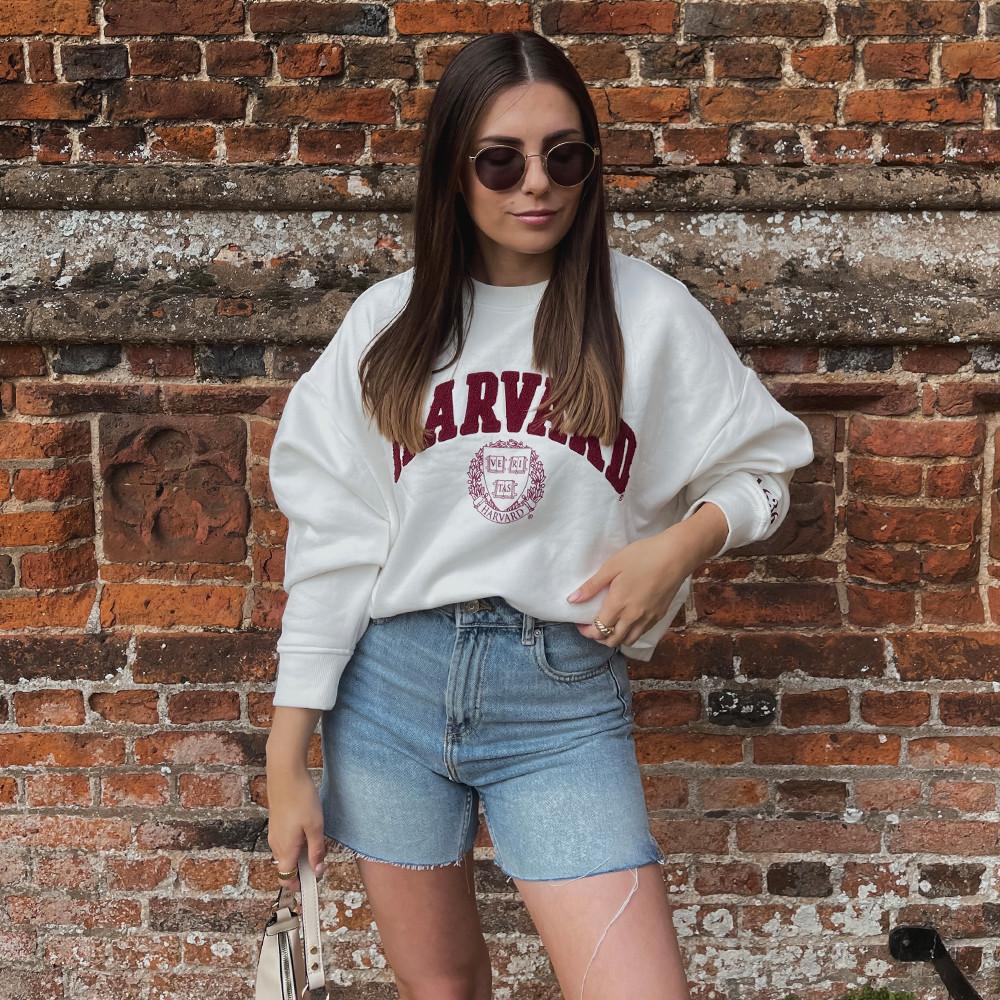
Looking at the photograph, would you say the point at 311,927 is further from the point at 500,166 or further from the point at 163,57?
the point at 163,57

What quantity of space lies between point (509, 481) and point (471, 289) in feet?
1.13

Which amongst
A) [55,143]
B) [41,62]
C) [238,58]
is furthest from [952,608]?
[41,62]

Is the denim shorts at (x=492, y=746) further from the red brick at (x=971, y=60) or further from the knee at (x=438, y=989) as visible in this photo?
the red brick at (x=971, y=60)

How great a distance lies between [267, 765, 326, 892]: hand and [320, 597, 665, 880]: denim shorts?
51 mm

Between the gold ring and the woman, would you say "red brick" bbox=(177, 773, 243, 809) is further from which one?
the gold ring

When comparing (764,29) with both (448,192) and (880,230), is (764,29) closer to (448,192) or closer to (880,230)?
(880,230)

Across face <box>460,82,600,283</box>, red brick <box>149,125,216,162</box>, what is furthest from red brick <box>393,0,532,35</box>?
face <box>460,82,600,283</box>

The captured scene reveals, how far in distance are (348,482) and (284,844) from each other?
61 cm

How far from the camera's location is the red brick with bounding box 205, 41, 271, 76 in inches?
103

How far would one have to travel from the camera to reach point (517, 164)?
173cm

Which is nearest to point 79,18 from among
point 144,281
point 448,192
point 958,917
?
point 144,281

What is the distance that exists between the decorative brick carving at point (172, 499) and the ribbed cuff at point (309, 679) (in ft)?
3.08

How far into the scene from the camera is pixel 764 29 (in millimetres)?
2602

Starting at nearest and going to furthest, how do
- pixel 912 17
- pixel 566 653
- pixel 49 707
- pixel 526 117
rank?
pixel 526 117 < pixel 566 653 < pixel 912 17 < pixel 49 707
